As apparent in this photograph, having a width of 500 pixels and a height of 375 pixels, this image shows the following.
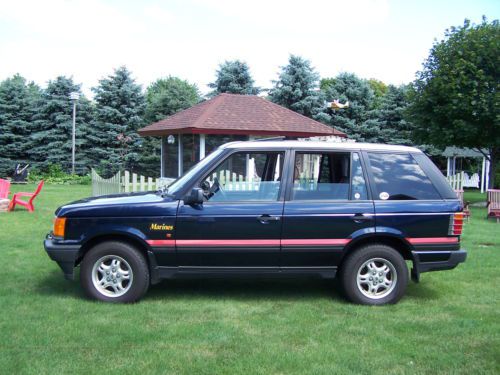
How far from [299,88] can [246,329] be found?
2824 centimetres

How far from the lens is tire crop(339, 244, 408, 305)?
5.92 meters

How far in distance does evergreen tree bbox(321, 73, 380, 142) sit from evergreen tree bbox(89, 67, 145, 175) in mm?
12559

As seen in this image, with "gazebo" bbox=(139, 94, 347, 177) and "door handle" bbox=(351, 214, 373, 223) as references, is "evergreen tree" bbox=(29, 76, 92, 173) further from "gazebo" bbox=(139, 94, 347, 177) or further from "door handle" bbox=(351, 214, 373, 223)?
"door handle" bbox=(351, 214, 373, 223)

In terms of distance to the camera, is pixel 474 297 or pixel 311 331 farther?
pixel 474 297

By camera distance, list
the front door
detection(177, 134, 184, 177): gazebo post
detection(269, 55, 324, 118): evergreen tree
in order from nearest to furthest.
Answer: the front door < detection(177, 134, 184, 177): gazebo post < detection(269, 55, 324, 118): evergreen tree

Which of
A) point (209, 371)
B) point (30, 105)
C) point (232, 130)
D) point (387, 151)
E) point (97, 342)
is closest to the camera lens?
point (209, 371)

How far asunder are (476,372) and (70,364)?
3.30m

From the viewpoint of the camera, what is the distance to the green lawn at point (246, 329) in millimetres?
4237

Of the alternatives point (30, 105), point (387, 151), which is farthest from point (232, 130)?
point (30, 105)

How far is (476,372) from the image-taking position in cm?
416

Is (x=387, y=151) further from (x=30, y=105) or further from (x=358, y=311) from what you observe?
(x=30, y=105)

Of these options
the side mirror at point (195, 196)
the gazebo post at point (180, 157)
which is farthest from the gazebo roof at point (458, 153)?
the side mirror at point (195, 196)

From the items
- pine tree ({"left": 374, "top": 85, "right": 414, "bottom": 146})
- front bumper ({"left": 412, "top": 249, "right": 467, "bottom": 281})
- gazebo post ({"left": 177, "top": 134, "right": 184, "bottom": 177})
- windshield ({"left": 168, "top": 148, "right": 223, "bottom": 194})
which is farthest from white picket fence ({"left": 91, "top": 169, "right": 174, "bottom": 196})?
pine tree ({"left": 374, "top": 85, "right": 414, "bottom": 146})

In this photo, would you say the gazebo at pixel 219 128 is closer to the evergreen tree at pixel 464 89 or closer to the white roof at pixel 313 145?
the evergreen tree at pixel 464 89
